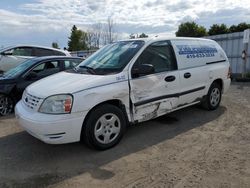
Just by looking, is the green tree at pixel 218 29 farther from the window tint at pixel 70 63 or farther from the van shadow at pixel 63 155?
the van shadow at pixel 63 155

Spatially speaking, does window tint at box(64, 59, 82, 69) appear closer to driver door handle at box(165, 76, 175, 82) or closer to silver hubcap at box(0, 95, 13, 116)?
silver hubcap at box(0, 95, 13, 116)

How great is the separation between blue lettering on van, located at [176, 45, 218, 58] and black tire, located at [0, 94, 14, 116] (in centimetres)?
430

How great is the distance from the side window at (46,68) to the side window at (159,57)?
348 centimetres

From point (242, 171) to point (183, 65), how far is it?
261cm

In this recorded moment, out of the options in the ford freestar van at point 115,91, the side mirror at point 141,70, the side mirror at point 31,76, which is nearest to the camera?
the ford freestar van at point 115,91

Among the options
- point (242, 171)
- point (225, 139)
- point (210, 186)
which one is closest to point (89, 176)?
point (210, 186)

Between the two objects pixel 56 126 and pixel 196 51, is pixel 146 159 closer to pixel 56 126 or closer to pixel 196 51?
pixel 56 126

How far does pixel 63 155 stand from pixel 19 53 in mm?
8322

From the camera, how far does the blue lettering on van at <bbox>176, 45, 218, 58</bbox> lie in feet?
19.4

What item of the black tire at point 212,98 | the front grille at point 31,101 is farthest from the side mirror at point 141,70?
the black tire at point 212,98

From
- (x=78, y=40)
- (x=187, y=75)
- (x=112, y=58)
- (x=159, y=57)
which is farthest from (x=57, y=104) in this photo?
(x=78, y=40)

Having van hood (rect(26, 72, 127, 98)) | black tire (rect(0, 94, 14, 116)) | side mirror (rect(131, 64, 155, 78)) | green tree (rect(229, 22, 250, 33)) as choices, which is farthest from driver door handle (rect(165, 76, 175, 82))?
green tree (rect(229, 22, 250, 33))

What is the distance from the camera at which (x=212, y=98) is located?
675 cm

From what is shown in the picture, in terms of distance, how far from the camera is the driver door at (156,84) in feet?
16.2
